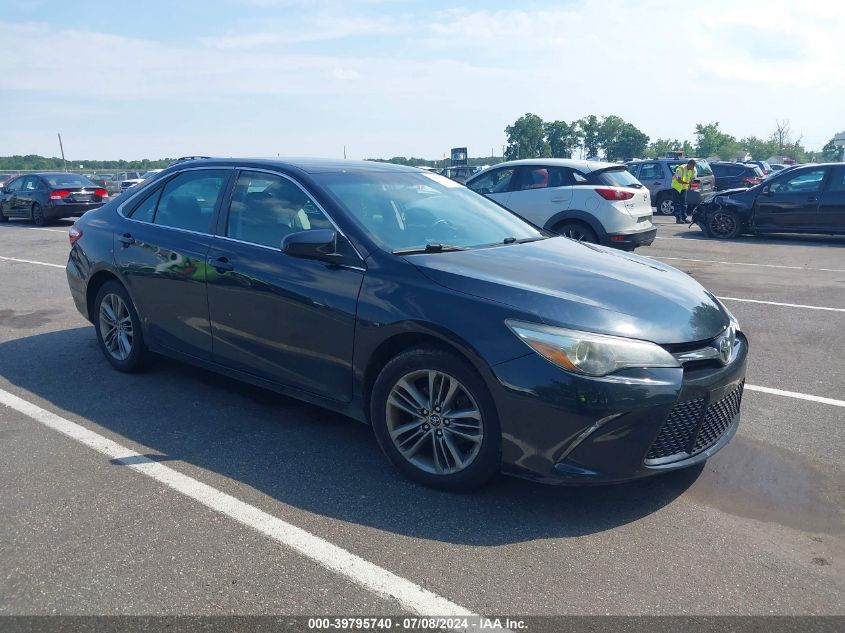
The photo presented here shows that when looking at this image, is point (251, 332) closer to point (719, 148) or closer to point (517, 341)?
point (517, 341)

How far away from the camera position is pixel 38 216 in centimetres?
1936

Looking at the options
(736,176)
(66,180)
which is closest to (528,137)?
(736,176)

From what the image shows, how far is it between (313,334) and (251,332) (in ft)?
1.82

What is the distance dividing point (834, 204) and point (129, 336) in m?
14.0

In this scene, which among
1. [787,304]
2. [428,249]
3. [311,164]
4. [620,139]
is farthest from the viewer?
[620,139]

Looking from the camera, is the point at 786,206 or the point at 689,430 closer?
the point at 689,430

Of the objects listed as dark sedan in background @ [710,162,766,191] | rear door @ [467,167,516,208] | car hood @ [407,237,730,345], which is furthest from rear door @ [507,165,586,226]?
dark sedan in background @ [710,162,766,191]

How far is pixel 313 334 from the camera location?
4.04 metres

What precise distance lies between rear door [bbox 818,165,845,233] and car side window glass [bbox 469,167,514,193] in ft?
23.6

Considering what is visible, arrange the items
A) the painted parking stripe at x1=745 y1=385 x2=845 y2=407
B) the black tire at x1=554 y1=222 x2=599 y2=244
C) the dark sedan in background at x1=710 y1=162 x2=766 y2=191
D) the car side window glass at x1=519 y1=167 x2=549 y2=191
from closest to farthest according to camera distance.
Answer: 1. the painted parking stripe at x1=745 y1=385 x2=845 y2=407
2. the black tire at x1=554 y1=222 x2=599 y2=244
3. the car side window glass at x1=519 y1=167 x2=549 y2=191
4. the dark sedan in background at x1=710 y1=162 x2=766 y2=191

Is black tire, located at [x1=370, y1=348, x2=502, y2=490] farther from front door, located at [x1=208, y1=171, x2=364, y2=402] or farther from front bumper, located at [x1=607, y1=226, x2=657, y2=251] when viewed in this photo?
front bumper, located at [x1=607, y1=226, x2=657, y2=251]

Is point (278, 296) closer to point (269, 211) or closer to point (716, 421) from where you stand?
point (269, 211)

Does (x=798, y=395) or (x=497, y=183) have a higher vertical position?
(x=497, y=183)

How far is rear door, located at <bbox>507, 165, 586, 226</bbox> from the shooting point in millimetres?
11133
